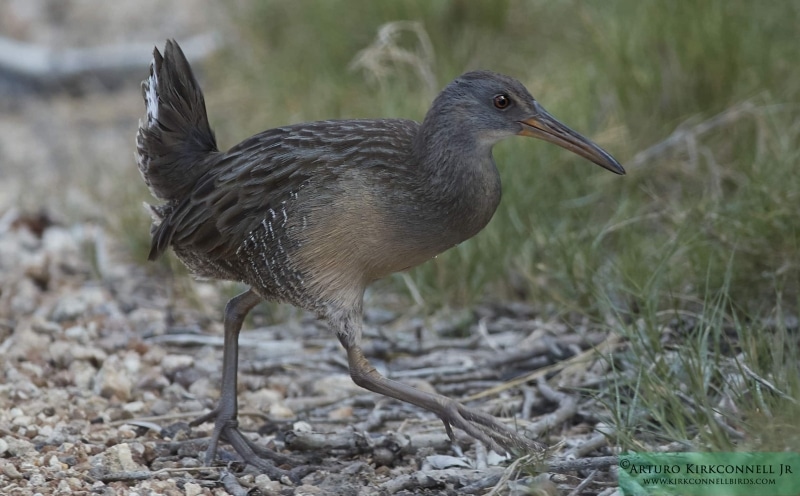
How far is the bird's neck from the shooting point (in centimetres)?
403

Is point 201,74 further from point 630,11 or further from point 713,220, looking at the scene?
point 713,220

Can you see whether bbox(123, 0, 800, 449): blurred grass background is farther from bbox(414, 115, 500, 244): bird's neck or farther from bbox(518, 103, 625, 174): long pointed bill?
bbox(414, 115, 500, 244): bird's neck

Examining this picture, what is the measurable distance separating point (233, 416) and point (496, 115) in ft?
5.28

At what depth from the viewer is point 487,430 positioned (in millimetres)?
3957

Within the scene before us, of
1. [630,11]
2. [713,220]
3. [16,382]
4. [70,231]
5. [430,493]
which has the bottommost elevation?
[430,493]

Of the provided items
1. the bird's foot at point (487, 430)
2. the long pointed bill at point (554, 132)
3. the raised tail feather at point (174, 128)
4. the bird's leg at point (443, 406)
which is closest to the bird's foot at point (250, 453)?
the bird's leg at point (443, 406)

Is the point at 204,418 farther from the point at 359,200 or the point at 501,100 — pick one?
the point at 501,100

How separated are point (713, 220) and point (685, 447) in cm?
165

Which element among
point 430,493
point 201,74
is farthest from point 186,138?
point 201,74

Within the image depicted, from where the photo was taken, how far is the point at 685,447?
3.56 m

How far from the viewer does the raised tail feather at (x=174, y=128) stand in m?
4.62

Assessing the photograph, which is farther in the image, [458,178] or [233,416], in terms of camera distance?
[233,416]

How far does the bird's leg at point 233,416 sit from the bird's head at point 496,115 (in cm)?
118

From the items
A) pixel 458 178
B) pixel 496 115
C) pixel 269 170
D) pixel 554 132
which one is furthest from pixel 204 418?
pixel 554 132
